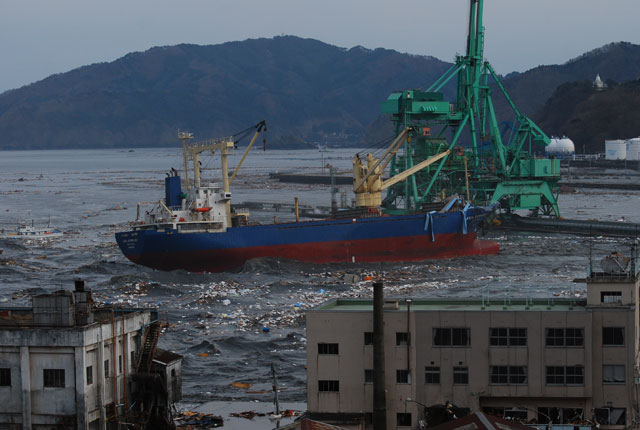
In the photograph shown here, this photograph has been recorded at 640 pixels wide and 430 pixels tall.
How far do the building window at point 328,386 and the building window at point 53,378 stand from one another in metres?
5.19

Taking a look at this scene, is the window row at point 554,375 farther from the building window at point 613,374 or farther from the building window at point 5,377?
the building window at point 5,377

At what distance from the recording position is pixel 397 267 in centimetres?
5391

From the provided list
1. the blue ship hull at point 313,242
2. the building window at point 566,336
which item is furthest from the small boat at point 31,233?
the building window at point 566,336

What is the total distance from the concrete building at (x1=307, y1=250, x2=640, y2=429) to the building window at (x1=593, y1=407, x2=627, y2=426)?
20 mm

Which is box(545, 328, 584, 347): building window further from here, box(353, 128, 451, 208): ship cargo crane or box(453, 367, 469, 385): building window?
box(353, 128, 451, 208): ship cargo crane

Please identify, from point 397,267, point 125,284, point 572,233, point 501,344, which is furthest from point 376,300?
point 572,233

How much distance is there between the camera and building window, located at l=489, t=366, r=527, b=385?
2094cm

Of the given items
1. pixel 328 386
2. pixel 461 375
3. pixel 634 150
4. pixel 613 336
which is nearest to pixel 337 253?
pixel 328 386

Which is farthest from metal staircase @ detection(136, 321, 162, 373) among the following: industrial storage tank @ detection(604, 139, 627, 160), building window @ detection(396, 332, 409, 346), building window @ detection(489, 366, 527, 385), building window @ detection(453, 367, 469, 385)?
industrial storage tank @ detection(604, 139, 627, 160)

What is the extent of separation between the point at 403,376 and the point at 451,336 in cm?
127

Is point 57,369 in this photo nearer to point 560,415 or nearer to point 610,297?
point 560,415

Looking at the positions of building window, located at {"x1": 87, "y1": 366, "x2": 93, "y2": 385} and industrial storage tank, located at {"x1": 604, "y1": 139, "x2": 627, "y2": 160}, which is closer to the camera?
building window, located at {"x1": 87, "y1": 366, "x2": 93, "y2": 385}

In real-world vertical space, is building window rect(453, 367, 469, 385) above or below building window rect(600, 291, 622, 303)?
below

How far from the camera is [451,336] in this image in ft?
69.3
